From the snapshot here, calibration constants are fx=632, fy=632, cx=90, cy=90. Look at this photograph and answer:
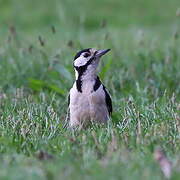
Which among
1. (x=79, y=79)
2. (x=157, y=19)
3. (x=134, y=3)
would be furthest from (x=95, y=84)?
(x=134, y=3)

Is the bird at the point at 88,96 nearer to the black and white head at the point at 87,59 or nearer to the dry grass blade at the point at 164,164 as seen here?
the black and white head at the point at 87,59

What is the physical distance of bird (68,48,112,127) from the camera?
19.4 ft

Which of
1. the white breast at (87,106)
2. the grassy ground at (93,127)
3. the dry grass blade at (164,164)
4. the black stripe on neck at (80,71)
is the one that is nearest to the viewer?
the dry grass blade at (164,164)

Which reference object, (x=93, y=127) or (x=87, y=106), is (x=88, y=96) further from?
(x=93, y=127)

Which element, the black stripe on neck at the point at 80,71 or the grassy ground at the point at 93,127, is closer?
the grassy ground at the point at 93,127

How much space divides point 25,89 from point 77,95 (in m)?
1.71

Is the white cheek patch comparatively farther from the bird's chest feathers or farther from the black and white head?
the bird's chest feathers

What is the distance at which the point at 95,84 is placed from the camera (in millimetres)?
5984

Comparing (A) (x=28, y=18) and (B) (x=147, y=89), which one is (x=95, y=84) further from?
(A) (x=28, y=18)

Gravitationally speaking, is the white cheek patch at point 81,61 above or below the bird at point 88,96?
above

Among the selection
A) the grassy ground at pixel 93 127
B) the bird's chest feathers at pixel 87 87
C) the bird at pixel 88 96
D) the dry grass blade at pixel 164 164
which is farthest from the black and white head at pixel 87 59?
the dry grass blade at pixel 164 164

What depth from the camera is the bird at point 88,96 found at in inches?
232

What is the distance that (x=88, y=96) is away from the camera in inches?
233

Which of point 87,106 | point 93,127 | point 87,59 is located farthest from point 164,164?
point 87,59
